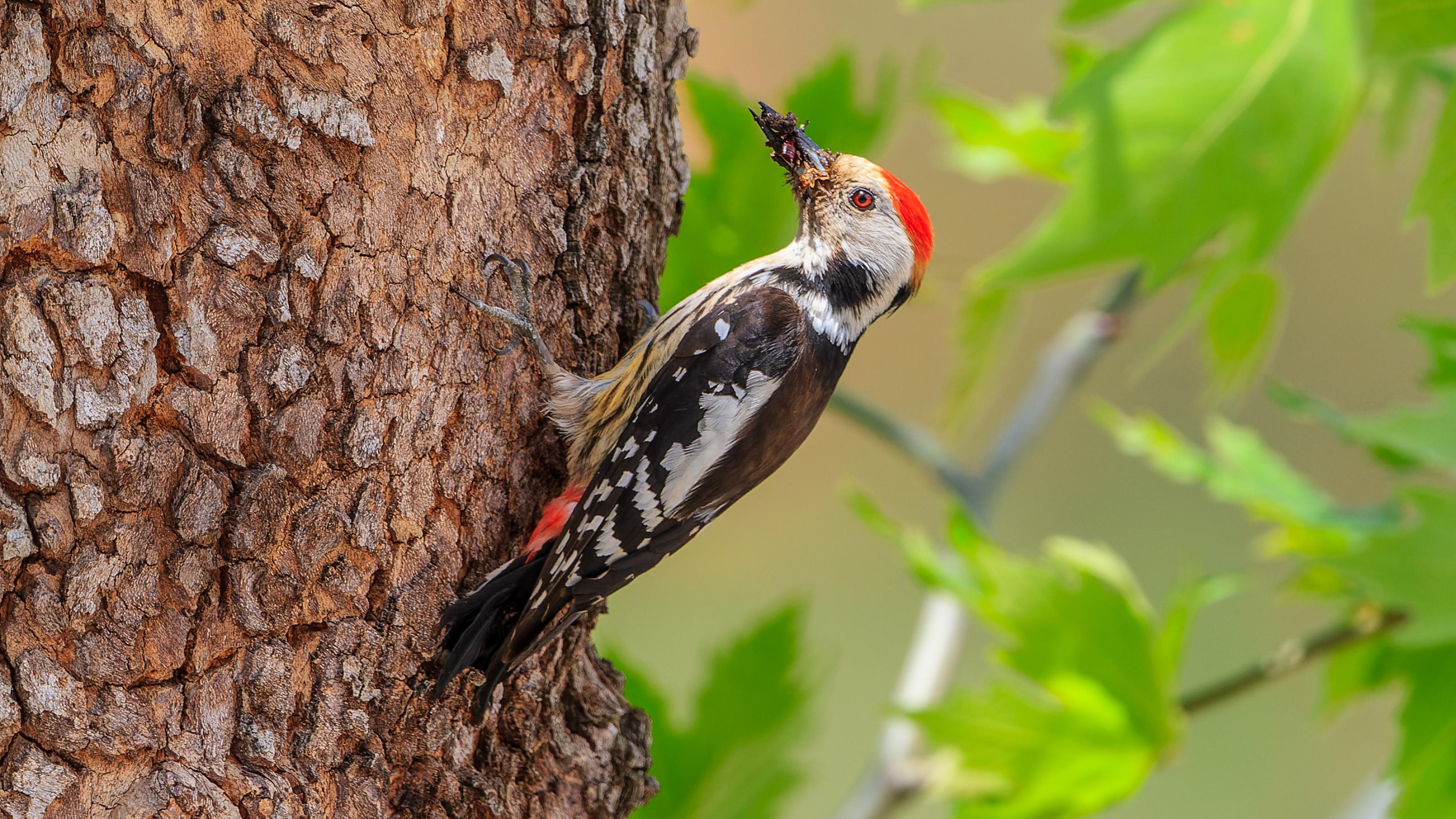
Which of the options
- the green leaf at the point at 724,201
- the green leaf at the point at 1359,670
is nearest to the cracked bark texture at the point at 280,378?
the green leaf at the point at 724,201

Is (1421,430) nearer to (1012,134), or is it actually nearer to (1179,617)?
(1179,617)

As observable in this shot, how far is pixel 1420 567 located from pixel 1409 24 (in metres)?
0.56

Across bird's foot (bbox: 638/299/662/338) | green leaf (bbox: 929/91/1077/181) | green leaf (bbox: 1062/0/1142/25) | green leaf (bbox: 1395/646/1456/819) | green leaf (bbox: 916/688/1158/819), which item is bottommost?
bird's foot (bbox: 638/299/662/338)

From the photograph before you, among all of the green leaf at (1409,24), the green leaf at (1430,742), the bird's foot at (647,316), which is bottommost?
the bird's foot at (647,316)

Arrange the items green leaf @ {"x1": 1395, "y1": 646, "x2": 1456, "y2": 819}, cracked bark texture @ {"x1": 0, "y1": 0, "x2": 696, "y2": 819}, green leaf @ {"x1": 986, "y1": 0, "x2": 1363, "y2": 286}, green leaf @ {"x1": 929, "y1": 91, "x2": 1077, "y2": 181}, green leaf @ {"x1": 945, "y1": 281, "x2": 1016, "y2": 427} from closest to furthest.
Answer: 1. cracked bark texture @ {"x1": 0, "y1": 0, "x2": 696, "y2": 819}
2. green leaf @ {"x1": 986, "y1": 0, "x2": 1363, "y2": 286}
3. green leaf @ {"x1": 1395, "y1": 646, "x2": 1456, "y2": 819}
4. green leaf @ {"x1": 929, "y1": 91, "x2": 1077, "y2": 181}
5. green leaf @ {"x1": 945, "y1": 281, "x2": 1016, "y2": 427}

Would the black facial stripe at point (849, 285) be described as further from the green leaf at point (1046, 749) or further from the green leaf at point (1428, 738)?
the green leaf at point (1428, 738)

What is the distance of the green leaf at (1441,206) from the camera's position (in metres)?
1.01

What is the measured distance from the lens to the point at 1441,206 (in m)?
1.01

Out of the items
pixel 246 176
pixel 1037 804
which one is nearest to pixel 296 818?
pixel 246 176

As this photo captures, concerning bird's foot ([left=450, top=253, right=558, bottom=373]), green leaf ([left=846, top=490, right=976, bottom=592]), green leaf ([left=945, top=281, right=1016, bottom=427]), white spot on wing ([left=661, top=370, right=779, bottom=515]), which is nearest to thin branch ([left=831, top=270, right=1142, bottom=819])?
green leaf ([left=945, top=281, right=1016, bottom=427])

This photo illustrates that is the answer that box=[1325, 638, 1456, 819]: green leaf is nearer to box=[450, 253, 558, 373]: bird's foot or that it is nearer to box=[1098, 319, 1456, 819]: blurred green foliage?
box=[1098, 319, 1456, 819]: blurred green foliage

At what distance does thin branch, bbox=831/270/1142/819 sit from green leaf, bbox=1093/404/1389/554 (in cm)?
15

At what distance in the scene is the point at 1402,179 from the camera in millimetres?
3328

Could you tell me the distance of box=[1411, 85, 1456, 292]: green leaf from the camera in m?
1.01
